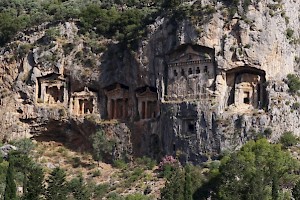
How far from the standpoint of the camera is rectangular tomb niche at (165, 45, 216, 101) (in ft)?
243

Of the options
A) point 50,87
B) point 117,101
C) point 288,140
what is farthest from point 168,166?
point 50,87

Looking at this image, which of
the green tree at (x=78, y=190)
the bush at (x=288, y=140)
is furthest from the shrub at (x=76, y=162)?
the bush at (x=288, y=140)

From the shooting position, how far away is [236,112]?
73125 millimetres

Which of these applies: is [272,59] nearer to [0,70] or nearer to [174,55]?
[174,55]

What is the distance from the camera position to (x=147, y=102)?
79125 mm

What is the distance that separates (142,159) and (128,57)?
1011cm

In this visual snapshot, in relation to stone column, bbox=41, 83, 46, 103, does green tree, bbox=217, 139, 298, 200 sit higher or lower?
lower

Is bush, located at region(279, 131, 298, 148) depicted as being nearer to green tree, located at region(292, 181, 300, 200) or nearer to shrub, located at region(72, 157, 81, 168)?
green tree, located at region(292, 181, 300, 200)

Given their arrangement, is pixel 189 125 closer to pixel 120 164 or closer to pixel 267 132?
pixel 267 132

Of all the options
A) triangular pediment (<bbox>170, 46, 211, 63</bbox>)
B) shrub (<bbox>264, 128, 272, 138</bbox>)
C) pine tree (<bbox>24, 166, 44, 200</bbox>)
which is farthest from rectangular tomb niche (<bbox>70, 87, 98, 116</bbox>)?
pine tree (<bbox>24, 166, 44, 200</bbox>)

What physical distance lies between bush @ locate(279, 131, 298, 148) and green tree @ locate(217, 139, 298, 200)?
8.79 feet

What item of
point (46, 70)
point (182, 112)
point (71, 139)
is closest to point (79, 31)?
point (46, 70)

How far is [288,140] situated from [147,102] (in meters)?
14.5

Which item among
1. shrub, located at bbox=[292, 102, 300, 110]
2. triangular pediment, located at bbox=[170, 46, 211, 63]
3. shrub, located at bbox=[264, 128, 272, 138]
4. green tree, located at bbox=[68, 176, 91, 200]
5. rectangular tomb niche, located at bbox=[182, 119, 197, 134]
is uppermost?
triangular pediment, located at bbox=[170, 46, 211, 63]
